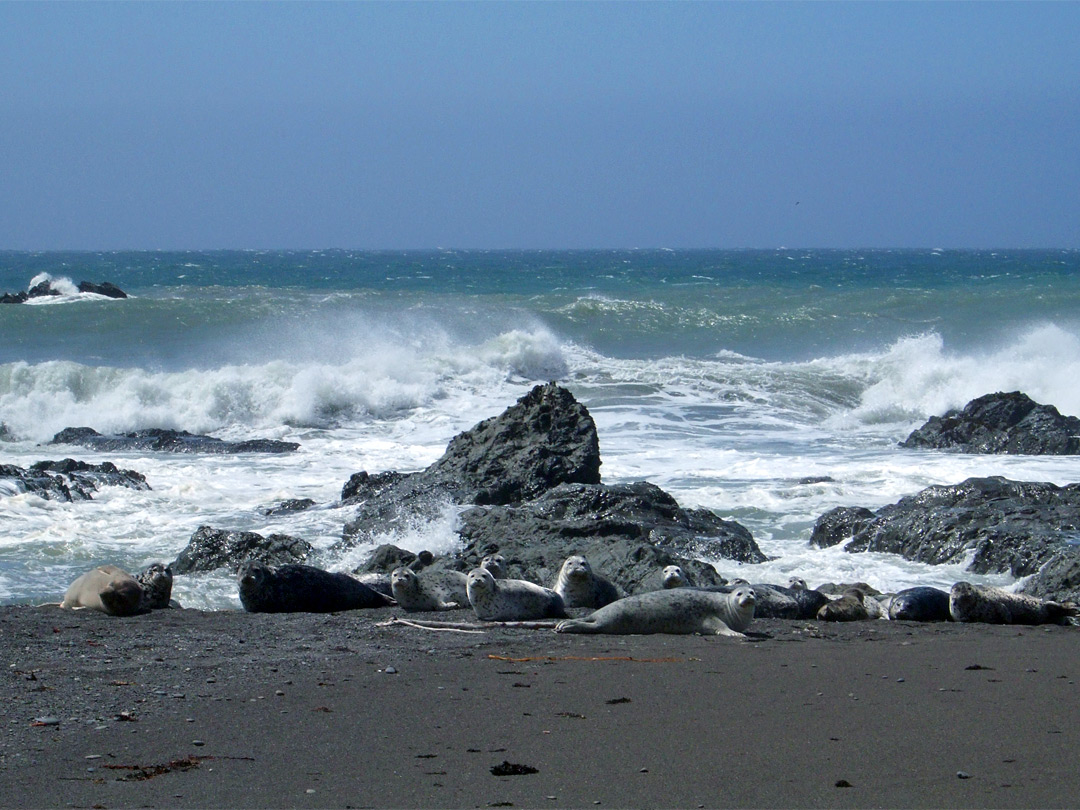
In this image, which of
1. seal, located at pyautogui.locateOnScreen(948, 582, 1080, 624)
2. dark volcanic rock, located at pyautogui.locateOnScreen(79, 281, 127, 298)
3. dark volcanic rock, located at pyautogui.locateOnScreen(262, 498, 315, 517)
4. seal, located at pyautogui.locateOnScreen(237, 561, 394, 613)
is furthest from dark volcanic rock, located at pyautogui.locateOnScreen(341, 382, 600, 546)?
dark volcanic rock, located at pyautogui.locateOnScreen(79, 281, 127, 298)

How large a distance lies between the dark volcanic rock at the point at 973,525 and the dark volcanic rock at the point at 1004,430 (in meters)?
5.05

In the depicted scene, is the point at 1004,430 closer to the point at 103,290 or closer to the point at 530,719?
the point at 530,719

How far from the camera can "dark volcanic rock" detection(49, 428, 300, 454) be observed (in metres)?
18.9

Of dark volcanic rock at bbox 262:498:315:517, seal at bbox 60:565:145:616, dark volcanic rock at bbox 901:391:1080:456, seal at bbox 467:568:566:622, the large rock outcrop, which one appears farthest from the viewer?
dark volcanic rock at bbox 901:391:1080:456

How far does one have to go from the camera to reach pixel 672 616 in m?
7.69

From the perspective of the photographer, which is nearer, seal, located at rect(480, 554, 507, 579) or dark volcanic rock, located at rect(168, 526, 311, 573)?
seal, located at rect(480, 554, 507, 579)

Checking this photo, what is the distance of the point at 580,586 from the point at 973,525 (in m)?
4.59

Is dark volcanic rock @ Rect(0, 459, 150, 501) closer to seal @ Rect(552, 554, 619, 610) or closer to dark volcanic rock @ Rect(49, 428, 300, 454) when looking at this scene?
dark volcanic rock @ Rect(49, 428, 300, 454)

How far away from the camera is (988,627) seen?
320 inches

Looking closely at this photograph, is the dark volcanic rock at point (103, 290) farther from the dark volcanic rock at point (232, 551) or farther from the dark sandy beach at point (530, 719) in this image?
the dark sandy beach at point (530, 719)

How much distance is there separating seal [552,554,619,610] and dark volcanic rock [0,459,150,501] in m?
7.93

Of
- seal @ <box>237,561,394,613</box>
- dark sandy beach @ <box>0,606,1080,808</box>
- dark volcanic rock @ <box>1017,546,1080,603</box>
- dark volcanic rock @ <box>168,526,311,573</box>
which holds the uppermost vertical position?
dark sandy beach @ <box>0,606,1080,808</box>

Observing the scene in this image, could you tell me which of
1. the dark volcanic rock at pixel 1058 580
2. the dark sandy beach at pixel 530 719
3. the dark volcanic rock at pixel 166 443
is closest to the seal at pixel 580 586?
the dark sandy beach at pixel 530 719

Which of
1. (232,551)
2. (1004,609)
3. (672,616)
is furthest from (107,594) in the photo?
(1004,609)
